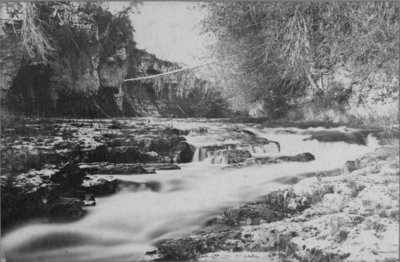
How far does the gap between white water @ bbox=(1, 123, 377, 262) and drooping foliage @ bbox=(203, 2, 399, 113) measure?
10.8 inches

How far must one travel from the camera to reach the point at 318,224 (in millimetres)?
2219

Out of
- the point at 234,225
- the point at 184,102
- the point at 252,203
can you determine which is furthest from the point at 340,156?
the point at 184,102

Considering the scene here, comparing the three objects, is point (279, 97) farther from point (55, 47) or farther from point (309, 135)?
point (55, 47)

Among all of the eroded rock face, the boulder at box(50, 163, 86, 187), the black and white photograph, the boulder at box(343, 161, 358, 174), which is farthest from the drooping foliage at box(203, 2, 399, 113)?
the eroded rock face

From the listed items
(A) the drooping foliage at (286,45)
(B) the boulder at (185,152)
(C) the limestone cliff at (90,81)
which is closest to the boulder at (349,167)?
(A) the drooping foliage at (286,45)

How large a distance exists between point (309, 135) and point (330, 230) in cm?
50

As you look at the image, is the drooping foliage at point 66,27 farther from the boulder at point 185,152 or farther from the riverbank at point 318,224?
the riverbank at point 318,224

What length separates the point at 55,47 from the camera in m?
2.22

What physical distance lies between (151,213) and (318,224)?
0.86 meters

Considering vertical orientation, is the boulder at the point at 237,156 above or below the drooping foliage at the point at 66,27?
below

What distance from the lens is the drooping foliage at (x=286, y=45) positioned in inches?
90.4

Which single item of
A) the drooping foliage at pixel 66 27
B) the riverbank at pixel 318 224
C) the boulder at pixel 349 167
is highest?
the drooping foliage at pixel 66 27

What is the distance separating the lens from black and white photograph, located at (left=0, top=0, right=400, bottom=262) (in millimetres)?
2180

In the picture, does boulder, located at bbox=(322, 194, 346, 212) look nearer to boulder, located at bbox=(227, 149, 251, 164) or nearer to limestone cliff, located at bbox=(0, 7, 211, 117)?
boulder, located at bbox=(227, 149, 251, 164)
